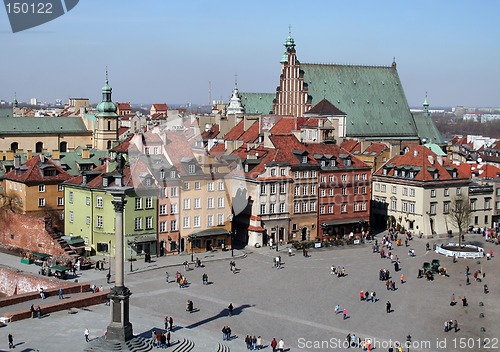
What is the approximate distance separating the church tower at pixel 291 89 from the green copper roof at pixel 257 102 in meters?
16.5

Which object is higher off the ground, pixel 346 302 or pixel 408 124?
pixel 408 124

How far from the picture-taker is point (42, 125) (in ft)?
325

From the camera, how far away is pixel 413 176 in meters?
73.6

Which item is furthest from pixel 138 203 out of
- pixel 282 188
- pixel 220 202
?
pixel 282 188

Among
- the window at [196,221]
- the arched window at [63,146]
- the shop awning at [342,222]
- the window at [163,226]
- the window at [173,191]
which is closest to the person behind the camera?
the window at [163,226]

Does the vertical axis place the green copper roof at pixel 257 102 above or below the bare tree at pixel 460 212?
above

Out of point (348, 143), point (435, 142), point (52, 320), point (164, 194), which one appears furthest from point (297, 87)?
point (52, 320)

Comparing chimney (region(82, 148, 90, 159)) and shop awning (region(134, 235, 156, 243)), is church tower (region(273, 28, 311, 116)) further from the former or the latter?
shop awning (region(134, 235, 156, 243))

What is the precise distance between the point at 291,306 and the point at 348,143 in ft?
133

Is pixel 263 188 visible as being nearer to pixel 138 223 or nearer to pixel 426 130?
pixel 138 223

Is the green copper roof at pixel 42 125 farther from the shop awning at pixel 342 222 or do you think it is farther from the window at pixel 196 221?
the shop awning at pixel 342 222

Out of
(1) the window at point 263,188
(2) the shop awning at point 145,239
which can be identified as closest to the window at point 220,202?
(1) the window at point 263,188

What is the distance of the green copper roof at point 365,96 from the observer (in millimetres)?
93375

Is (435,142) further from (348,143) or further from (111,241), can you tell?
(111,241)
